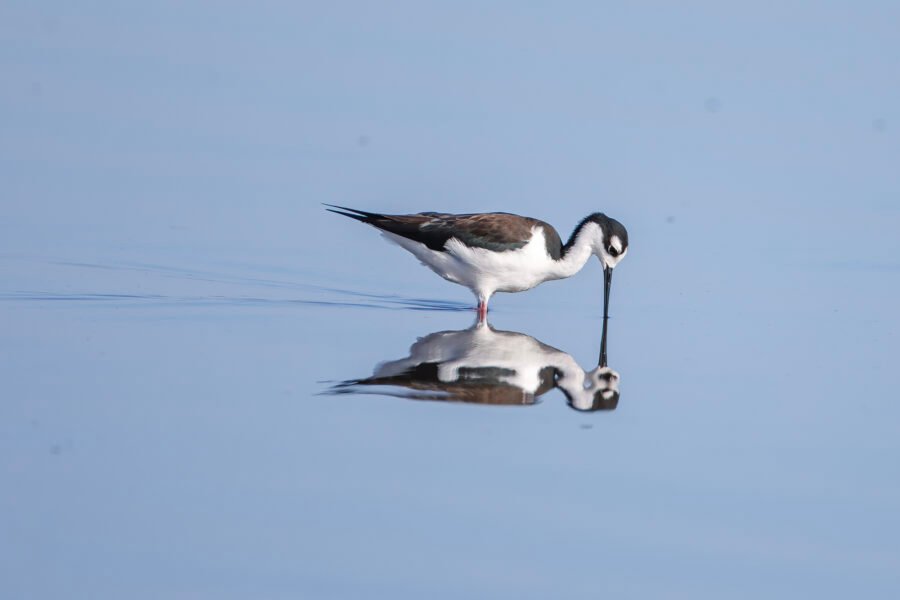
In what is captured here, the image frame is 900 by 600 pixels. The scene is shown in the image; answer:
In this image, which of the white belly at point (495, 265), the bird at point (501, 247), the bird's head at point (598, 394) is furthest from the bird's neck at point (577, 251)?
the bird's head at point (598, 394)

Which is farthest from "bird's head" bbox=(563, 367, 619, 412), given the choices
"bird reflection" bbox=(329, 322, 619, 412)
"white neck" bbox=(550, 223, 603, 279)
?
"white neck" bbox=(550, 223, 603, 279)

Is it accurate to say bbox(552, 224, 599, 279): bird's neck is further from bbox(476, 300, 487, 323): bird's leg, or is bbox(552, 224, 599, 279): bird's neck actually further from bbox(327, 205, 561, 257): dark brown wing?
bbox(476, 300, 487, 323): bird's leg

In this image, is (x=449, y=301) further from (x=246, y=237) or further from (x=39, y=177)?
(x=39, y=177)

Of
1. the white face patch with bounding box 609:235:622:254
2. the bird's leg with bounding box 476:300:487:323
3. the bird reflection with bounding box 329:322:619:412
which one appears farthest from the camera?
the white face patch with bounding box 609:235:622:254

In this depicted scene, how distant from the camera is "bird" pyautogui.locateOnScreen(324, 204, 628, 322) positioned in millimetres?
12266

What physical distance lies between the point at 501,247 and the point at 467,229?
1.13 ft

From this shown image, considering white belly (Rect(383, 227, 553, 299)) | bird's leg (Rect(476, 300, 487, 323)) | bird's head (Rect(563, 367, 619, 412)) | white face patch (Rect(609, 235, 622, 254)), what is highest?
white face patch (Rect(609, 235, 622, 254))

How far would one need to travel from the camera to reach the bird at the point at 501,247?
12266 mm

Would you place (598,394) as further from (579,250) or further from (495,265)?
→ (579,250)

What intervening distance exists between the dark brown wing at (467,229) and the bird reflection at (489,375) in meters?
1.23

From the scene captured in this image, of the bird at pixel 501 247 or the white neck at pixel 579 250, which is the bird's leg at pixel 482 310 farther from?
the white neck at pixel 579 250

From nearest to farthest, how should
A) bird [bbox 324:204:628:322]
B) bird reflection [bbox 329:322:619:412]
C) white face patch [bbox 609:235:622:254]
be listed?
1. bird reflection [bbox 329:322:619:412]
2. bird [bbox 324:204:628:322]
3. white face patch [bbox 609:235:622:254]

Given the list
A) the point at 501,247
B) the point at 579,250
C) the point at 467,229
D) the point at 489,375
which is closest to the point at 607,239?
the point at 579,250

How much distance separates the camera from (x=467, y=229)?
12.4 meters
